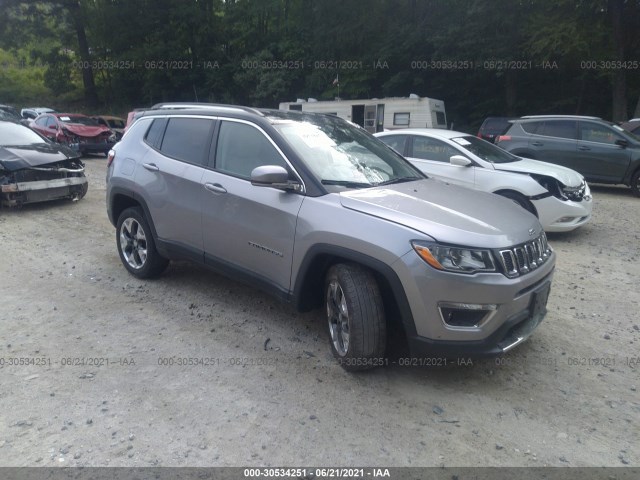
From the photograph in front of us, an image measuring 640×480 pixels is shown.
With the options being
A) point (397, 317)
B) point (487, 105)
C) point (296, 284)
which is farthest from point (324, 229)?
point (487, 105)

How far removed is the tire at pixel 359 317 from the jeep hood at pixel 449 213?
0.46m

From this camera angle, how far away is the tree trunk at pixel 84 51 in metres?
36.8

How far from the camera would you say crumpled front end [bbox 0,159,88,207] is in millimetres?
8516

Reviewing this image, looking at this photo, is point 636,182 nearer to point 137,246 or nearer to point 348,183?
point 348,183

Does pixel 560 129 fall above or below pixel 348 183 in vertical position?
below

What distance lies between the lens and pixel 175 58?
36.1 m

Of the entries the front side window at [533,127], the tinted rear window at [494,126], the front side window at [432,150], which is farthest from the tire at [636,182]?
the front side window at [432,150]

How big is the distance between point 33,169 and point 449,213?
763cm

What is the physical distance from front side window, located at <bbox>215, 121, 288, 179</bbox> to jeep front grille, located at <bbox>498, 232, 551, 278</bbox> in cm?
179

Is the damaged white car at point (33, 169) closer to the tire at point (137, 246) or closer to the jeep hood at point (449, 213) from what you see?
the tire at point (137, 246)

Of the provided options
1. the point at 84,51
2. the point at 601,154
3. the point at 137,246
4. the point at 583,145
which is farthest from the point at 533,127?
the point at 84,51

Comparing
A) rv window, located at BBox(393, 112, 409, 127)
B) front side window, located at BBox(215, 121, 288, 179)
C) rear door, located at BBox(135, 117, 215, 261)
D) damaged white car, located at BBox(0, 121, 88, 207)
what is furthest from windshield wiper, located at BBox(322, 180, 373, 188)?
rv window, located at BBox(393, 112, 409, 127)

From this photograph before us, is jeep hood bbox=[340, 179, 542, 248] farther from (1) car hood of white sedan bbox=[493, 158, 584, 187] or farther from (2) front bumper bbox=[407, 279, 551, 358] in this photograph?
(1) car hood of white sedan bbox=[493, 158, 584, 187]

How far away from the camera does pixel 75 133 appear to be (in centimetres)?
1767
